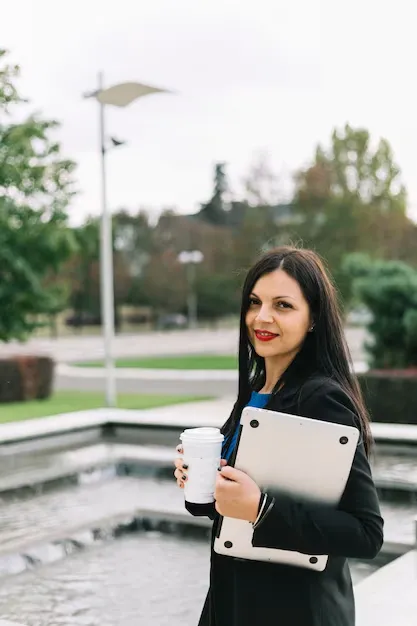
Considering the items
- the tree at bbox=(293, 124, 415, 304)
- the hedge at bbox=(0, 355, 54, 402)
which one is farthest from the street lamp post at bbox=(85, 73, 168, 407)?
the tree at bbox=(293, 124, 415, 304)

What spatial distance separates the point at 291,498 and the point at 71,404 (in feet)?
38.8

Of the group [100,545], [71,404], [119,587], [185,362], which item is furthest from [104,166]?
[185,362]

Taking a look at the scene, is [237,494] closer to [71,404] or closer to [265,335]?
[265,335]

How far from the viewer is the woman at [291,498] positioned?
1.33 m

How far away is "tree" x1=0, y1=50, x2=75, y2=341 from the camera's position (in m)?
11.2

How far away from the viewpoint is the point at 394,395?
397 inches

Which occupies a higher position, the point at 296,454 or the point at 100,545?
the point at 296,454

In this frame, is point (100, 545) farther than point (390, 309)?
No

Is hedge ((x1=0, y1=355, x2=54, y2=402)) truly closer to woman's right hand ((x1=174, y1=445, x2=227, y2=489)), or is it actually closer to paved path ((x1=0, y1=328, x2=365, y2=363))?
paved path ((x1=0, y1=328, x2=365, y2=363))

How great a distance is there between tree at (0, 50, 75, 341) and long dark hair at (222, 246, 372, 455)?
9.75m

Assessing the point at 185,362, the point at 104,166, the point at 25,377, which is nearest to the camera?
the point at 104,166

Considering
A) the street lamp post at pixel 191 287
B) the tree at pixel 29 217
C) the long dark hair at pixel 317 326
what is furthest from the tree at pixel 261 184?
the long dark hair at pixel 317 326

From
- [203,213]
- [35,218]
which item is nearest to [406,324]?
[35,218]

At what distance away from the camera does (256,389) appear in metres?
1.65
